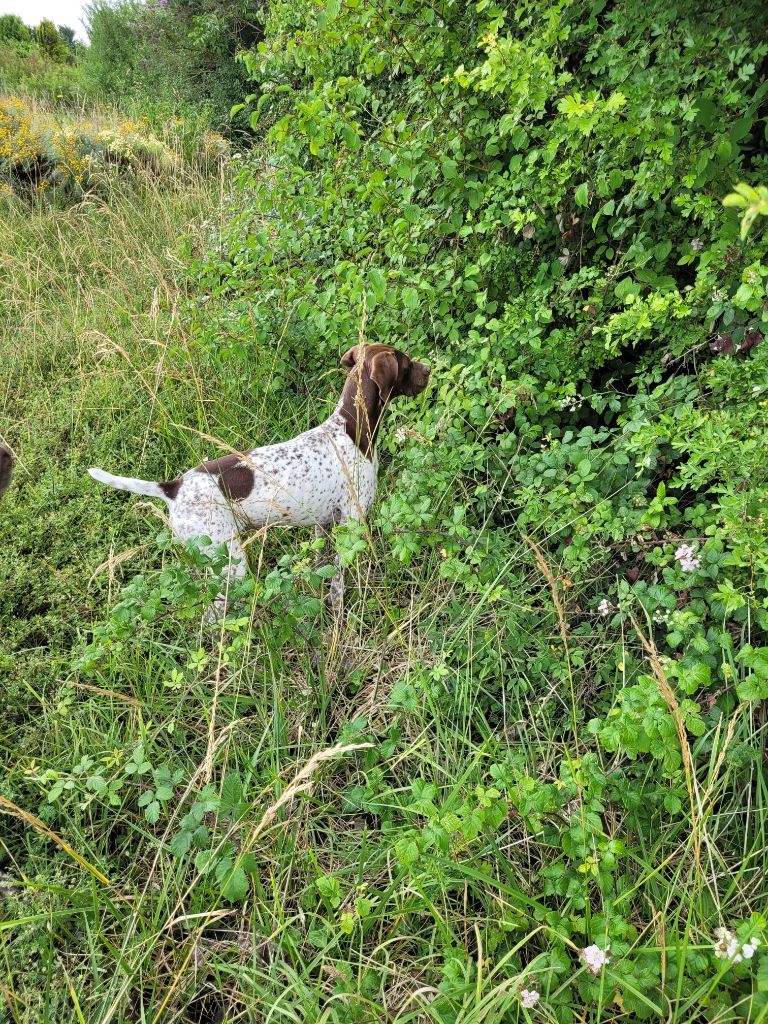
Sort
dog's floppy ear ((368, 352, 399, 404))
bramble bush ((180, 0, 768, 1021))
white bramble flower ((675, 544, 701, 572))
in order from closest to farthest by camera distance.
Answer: bramble bush ((180, 0, 768, 1021)) < white bramble flower ((675, 544, 701, 572)) < dog's floppy ear ((368, 352, 399, 404))

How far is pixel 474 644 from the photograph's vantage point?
93.5 inches

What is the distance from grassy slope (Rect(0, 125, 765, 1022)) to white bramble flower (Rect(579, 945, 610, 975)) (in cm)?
19

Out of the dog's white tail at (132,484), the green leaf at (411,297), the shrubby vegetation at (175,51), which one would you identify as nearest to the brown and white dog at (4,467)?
the dog's white tail at (132,484)

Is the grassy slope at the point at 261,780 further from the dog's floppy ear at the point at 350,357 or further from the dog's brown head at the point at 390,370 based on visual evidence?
the dog's brown head at the point at 390,370

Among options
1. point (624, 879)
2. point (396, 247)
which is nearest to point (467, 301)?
point (396, 247)

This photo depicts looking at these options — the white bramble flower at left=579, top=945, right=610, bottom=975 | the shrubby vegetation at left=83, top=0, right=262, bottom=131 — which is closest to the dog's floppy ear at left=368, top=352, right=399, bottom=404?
the white bramble flower at left=579, top=945, right=610, bottom=975

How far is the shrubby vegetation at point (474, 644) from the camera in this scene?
63.3 inches

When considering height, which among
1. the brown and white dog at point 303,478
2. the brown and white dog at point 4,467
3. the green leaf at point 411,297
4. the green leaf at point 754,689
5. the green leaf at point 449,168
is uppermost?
the green leaf at point 449,168

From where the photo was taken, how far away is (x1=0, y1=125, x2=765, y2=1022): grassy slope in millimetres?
1669

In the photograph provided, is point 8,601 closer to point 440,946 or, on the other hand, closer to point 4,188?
point 440,946

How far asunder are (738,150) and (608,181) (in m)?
0.44

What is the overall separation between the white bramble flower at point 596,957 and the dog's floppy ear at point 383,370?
220cm

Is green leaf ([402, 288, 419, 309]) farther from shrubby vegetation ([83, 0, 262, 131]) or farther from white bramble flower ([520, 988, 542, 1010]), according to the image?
shrubby vegetation ([83, 0, 262, 131])

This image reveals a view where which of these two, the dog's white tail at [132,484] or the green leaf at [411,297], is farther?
the green leaf at [411,297]
